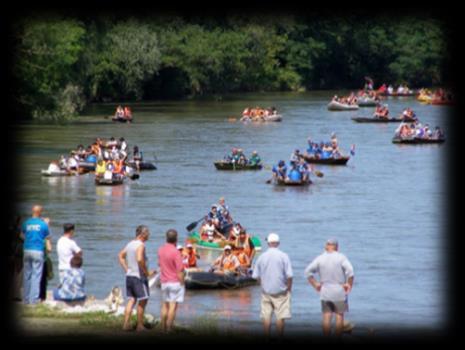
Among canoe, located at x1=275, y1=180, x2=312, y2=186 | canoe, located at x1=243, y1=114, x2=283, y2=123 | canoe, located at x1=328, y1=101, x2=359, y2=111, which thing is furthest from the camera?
canoe, located at x1=328, y1=101, x2=359, y2=111

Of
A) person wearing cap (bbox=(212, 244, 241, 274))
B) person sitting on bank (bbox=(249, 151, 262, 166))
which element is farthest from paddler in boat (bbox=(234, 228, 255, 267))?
person sitting on bank (bbox=(249, 151, 262, 166))

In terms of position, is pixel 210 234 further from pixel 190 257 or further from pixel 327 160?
pixel 327 160

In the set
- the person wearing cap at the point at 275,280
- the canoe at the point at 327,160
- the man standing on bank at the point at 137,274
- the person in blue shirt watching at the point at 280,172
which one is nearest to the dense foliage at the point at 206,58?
the canoe at the point at 327,160

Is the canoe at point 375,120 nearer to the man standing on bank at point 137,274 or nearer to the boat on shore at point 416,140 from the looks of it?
the boat on shore at point 416,140

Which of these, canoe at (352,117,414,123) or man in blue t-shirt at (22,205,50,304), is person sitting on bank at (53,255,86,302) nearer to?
man in blue t-shirt at (22,205,50,304)

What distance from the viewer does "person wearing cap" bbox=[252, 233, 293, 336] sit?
15953mm

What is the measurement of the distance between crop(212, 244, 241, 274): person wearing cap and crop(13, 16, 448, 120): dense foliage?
24991 mm

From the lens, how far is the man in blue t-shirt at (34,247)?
17.2m

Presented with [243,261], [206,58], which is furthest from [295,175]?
[206,58]

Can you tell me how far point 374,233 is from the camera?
38750 mm

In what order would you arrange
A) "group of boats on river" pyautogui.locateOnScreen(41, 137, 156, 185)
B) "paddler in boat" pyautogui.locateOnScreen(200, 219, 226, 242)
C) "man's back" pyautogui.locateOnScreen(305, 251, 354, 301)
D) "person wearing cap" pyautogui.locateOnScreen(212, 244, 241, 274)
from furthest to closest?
"group of boats on river" pyautogui.locateOnScreen(41, 137, 156, 185), "paddler in boat" pyautogui.locateOnScreen(200, 219, 226, 242), "person wearing cap" pyautogui.locateOnScreen(212, 244, 241, 274), "man's back" pyautogui.locateOnScreen(305, 251, 354, 301)

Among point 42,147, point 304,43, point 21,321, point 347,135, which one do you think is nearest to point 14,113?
point 42,147

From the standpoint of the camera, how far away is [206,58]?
109 m

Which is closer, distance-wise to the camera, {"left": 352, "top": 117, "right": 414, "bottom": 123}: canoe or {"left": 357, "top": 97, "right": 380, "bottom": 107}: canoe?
{"left": 352, "top": 117, "right": 414, "bottom": 123}: canoe
